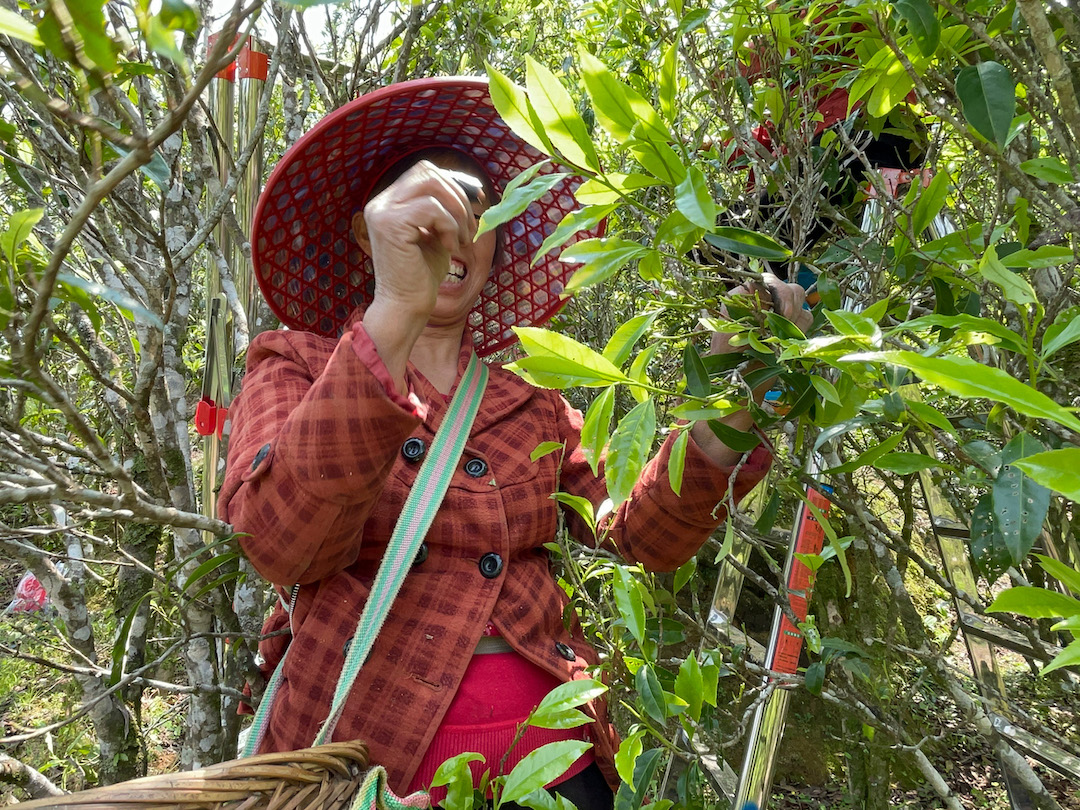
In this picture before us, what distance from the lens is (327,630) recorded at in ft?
3.85

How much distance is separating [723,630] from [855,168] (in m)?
1.11

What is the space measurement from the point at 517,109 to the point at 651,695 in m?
0.61

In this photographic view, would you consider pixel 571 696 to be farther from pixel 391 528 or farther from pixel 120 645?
pixel 120 645

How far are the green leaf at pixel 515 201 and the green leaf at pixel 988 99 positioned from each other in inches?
13.6

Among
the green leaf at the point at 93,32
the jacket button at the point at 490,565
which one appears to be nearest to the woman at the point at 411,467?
the jacket button at the point at 490,565

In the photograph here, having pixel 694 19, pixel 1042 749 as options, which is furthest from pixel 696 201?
pixel 1042 749

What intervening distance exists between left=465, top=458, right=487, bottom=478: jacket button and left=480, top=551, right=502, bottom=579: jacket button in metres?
0.14

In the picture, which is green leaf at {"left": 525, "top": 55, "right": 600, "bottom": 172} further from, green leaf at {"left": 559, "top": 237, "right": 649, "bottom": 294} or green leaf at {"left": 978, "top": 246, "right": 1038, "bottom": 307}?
green leaf at {"left": 978, "top": 246, "right": 1038, "bottom": 307}

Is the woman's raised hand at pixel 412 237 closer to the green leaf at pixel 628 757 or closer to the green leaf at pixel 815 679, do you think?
the green leaf at pixel 628 757

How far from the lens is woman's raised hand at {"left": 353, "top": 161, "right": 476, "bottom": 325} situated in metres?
0.96

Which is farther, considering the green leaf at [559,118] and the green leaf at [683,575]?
the green leaf at [683,575]

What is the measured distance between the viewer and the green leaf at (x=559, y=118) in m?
0.65

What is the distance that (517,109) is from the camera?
0.66 metres

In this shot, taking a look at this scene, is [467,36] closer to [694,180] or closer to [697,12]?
[697,12]
